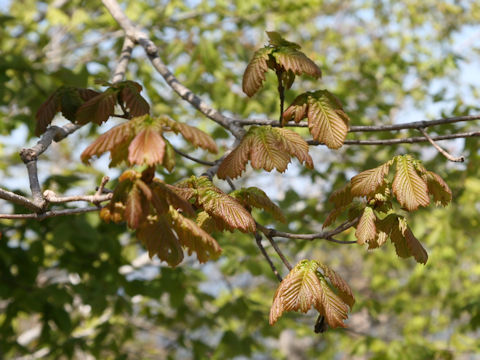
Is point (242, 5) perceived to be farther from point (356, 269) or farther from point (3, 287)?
point (356, 269)

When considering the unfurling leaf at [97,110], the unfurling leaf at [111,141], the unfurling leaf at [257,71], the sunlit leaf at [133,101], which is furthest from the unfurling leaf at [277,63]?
the unfurling leaf at [111,141]

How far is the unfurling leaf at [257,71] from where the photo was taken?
1669mm

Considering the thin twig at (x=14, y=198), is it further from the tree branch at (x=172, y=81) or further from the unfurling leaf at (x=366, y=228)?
the unfurling leaf at (x=366, y=228)

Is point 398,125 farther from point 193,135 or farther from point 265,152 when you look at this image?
point 193,135

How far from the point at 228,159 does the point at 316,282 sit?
456 mm

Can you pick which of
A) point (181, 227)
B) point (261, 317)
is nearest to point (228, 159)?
point (181, 227)

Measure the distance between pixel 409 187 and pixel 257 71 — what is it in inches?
24.4

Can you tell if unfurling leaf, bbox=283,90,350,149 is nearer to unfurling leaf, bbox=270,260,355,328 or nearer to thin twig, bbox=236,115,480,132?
thin twig, bbox=236,115,480,132

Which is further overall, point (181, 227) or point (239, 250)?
point (239, 250)

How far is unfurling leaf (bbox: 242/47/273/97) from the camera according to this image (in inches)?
65.7

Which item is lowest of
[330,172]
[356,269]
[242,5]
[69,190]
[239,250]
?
[356,269]

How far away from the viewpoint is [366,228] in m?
1.43

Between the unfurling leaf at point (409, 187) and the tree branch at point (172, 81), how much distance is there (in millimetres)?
578

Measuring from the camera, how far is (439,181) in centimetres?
151
